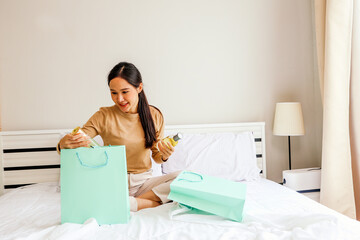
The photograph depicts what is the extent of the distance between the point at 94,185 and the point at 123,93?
511mm

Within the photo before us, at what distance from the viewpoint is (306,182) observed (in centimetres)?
217

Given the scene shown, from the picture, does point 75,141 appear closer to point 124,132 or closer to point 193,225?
point 124,132

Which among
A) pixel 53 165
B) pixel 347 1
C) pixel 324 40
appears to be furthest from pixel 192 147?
pixel 347 1

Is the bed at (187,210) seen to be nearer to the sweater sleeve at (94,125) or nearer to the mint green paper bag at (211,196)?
the mint green paper bag at (211,196)

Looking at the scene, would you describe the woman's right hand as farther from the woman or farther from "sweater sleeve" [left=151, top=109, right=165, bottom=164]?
"sweater sleeve" [left=151, top=109, right=165, bottom=164]

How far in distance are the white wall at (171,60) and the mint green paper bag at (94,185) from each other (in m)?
1.19

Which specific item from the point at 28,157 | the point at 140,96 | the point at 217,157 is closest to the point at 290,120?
the point at 217,157

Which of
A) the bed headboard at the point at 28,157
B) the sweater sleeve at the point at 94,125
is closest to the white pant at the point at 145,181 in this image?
the sweater sleeve at the point at 94,125

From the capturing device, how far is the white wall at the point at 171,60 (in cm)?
230

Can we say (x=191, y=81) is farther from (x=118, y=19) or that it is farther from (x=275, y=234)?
(x=275, y=234)

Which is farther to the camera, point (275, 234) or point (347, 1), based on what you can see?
point (347, 1)

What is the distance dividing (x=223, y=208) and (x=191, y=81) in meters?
1.40

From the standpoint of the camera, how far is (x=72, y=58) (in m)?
2.34

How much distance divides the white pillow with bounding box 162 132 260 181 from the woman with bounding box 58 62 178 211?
442mm
